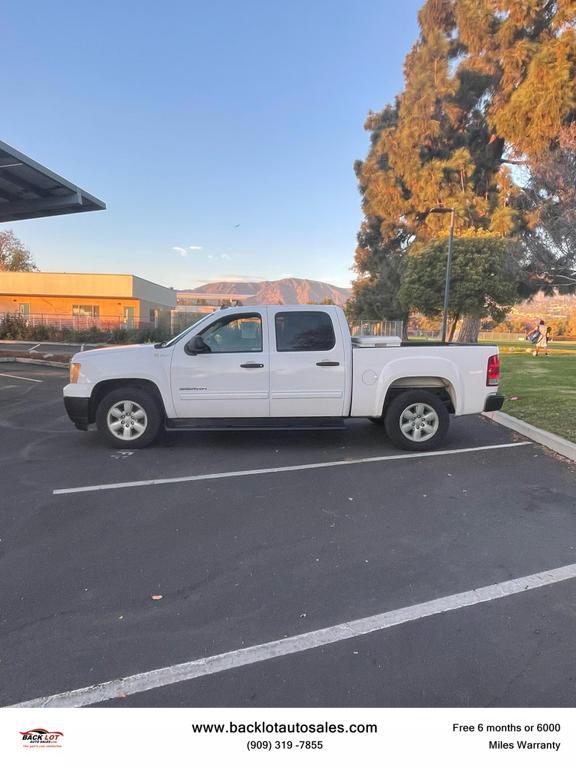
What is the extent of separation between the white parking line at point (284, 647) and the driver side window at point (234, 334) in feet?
13.3

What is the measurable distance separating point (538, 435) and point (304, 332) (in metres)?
3.79

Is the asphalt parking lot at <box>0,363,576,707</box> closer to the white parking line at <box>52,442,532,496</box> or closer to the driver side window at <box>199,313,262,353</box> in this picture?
the white parking line at <box>52,442,532,496</box>

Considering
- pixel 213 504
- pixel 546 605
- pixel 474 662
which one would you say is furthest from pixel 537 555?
pixel 213 504

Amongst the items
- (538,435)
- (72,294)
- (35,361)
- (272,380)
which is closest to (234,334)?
(272,380)

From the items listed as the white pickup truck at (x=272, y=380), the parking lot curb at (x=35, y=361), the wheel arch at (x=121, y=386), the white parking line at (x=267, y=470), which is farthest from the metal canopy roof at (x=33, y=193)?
the white parking line at (x=267, y=470)

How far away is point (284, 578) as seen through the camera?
329 cm

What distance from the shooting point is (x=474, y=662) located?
246 centimetres

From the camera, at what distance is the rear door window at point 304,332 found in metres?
6.37

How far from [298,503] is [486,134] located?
38.3 m

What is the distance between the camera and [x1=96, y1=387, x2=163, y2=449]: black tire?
249 inches
